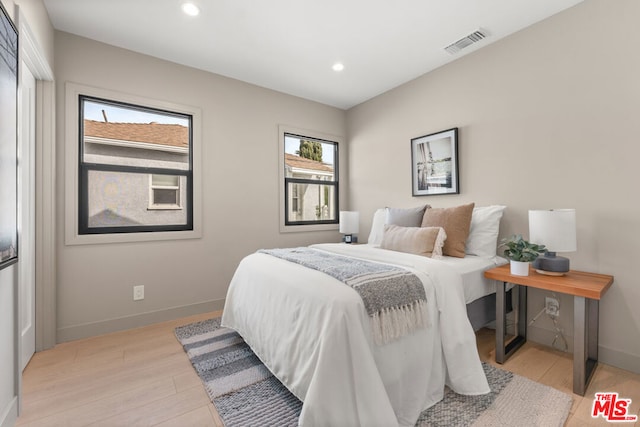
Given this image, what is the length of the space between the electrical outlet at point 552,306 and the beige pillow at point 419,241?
0.92 metres

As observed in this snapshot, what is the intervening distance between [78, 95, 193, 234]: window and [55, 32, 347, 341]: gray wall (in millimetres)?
156

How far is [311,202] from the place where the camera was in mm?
3945

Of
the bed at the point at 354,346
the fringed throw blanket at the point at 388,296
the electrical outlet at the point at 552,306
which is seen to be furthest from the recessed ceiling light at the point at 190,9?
the electrical outlet at the point at 552,306

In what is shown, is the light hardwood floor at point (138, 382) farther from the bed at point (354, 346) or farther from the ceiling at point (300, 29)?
the ceiling at point (300, 29)

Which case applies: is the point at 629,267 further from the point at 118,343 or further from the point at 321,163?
the point at 118,343

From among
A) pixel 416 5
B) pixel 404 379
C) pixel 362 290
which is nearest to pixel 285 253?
pixel 362 290

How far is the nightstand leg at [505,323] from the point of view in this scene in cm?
196

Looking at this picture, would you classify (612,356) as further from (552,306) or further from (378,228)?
(378,228)

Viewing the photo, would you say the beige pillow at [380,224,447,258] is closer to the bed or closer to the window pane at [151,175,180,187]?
the bed

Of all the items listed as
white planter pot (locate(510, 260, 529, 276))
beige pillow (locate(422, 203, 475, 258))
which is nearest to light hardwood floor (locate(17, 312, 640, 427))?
white planter pot (locate(510, 260, 529, 276))

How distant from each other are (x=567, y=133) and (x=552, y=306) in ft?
4.34

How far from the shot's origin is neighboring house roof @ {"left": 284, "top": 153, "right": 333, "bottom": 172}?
3713mm

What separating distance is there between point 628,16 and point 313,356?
291 cm

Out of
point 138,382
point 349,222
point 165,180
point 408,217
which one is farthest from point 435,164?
point 138,382
